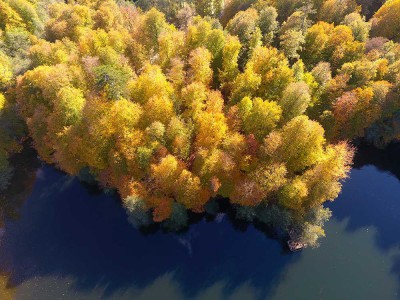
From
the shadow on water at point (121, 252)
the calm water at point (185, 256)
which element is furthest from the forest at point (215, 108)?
the calm water at point (185, 256)

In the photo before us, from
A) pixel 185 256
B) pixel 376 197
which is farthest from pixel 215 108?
pixel 376 197

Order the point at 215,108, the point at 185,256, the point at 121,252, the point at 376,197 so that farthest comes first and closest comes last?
the point at 376,197 → the point at 215,108 → the point at 121,252 → the point at 185,256

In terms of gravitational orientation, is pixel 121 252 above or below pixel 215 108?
below

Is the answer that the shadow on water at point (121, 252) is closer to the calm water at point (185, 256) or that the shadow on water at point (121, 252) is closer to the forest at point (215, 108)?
the calm water at point (185, 256)

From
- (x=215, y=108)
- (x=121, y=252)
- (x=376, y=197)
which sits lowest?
(x=121, y=252)

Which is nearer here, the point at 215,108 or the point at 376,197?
the point at 215,108

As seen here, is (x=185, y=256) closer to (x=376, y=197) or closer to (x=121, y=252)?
(x=121, y=252)
